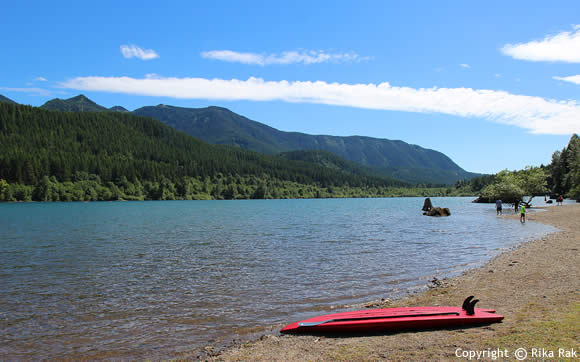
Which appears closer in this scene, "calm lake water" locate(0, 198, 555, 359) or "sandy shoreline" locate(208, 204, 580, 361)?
"sandy shoreline" locate(208, 204, 580, 361)

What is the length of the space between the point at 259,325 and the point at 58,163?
214 metres

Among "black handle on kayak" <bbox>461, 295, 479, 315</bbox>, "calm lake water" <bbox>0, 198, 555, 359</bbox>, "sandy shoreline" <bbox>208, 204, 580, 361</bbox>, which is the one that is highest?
"black handle on kayak" <bbox>461, 295, 479, 315</bbox>

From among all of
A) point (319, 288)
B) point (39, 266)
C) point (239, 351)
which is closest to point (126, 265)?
point (39, 266)

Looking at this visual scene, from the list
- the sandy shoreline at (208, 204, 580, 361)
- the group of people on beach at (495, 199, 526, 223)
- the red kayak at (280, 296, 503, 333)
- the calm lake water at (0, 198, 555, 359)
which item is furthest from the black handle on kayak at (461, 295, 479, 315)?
the group of people on beach at (495, 199, 526, 223)

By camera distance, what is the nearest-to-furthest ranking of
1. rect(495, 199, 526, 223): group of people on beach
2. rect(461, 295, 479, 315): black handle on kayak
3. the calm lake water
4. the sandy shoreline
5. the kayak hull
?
the sandy shoreline < the kayak hull < rect(461, 295, 479, 315): black handle on kayak < the calm lake water < rect(495, 199, 526, 223): group of people on beach

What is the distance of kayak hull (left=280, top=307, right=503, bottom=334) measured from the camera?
1173 cm

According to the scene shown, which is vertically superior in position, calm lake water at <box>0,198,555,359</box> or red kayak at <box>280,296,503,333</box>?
red kayak at <box>280,296,503,333</box>

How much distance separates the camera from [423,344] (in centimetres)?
1030

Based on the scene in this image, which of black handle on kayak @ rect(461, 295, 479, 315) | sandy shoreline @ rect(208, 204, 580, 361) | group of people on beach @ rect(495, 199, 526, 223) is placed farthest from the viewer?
group of people on beach @ rect(495, 199, 526, 223)

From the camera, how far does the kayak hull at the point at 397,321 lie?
1173cm

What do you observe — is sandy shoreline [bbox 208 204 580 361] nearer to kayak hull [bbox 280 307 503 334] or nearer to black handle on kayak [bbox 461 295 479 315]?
kayak hull [bbox 280 307 503 334]

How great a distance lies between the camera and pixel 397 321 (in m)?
11.7

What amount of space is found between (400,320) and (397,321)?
11 cm

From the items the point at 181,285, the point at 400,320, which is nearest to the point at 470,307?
the point at 400,320
